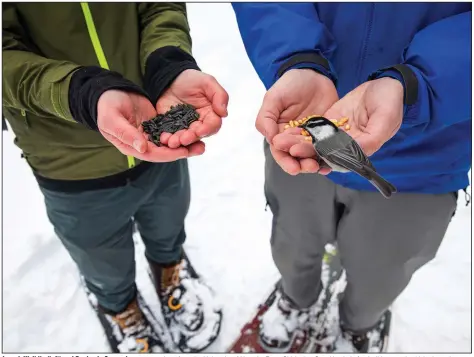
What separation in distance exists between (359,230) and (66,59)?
Answer: 0.99 meters

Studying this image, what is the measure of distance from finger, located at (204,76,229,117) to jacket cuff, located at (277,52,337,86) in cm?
16

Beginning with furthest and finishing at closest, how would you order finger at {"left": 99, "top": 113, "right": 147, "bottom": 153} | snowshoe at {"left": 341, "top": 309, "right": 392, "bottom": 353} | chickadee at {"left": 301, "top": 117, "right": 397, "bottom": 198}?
1. snowshoe at {"left": 341, "top": 309, "right": 392, "bottom": 353}
2. finger at {"left": 99, "top": 113, "right": 147, "bottom": 153}
3. chickadee at {"left": 301, "top": 117, "right": 397, "bottom": 198}

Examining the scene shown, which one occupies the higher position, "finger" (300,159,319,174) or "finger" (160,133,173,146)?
"finger" (160,133,173,146)

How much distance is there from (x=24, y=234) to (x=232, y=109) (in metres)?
1.38

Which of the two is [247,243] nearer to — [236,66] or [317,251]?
[317,251]

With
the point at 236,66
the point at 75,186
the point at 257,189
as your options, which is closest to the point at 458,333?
the point at 257,189

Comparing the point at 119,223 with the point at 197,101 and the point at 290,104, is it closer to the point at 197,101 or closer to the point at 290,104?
the point at 197,101

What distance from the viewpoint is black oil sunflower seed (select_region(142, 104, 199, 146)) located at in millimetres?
1169

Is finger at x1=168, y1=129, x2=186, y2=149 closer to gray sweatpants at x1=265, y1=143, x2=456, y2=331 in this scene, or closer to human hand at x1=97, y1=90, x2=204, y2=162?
human hand at x1=97, y1=90, x2=204, y2=162

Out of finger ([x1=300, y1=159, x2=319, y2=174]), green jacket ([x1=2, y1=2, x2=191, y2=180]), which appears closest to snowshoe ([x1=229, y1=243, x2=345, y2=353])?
green jacket ([x1=2, y1=2, x2=191, y2=180])

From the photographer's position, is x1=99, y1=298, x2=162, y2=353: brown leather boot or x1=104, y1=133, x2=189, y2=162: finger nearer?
x1=104, y1=133, x2=189, y2=162: finger

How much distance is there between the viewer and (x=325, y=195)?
135cm

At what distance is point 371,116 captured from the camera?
1039 millimetres

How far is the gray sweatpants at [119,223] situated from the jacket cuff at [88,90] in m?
0.35
